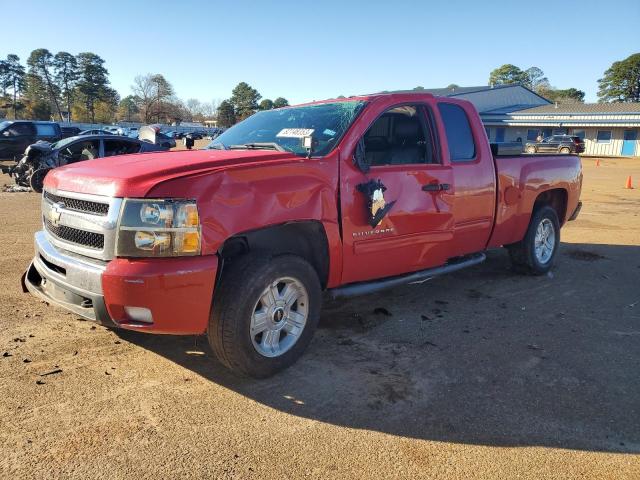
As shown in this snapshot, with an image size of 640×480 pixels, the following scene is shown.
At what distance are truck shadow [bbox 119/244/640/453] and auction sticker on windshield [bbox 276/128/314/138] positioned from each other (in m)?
1.66

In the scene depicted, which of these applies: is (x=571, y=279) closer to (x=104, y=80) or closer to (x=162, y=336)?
(x=162, y=336)

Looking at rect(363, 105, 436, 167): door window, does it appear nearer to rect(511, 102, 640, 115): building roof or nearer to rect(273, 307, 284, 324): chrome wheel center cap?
rect(273, 307, 284, 324): chrome wheel center cap

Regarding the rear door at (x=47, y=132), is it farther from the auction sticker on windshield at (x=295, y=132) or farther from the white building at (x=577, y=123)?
the white building at (x=577, y=123)

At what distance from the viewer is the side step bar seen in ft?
13.1

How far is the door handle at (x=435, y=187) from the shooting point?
14.4 ft

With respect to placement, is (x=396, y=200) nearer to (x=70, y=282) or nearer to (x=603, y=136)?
(x=70, y=282)

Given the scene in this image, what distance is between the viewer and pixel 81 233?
10.8 ft

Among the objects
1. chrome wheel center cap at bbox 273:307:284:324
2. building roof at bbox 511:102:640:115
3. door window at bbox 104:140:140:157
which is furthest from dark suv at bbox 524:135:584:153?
chrome wheel center cap at bbox 273:307:284:324

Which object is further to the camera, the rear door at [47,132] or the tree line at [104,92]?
the tree line at [104,92]

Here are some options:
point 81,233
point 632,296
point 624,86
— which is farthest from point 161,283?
point 624,86

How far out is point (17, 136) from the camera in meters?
→ 21.6

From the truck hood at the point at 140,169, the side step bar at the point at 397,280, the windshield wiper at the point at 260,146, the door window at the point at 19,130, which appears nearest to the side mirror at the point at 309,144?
the truck hood at the point at 140,169

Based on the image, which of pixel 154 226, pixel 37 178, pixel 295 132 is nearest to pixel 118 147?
pixel 37 178

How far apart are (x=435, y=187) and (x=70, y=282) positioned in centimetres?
297
